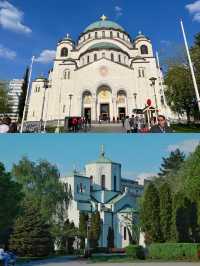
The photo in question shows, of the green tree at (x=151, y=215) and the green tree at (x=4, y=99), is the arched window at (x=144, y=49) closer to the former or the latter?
the green tree at (x=4, y=99)

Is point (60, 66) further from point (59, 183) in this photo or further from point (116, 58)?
point (59, 183)

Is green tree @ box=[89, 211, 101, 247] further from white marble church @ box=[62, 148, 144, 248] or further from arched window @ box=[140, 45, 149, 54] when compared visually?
arched window @ box=[140, 45, 149, 54]

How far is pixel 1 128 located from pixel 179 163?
204 inches

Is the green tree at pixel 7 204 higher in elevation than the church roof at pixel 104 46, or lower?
lower

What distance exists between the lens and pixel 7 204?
8.54 metres

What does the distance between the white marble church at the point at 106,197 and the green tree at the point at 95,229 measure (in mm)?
96

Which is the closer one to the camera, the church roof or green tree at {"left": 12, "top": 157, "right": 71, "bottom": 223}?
Answer: green tree at {"left": 12, "top": 157, "right": 71, "bottom": 223}

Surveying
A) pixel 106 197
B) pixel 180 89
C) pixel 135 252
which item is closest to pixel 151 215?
pixel 135 252

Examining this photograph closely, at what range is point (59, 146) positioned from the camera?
873 centimetres

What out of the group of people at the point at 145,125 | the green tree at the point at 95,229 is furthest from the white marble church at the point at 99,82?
the green tree at the point at 95,229

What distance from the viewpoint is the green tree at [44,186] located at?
8781 millimetres

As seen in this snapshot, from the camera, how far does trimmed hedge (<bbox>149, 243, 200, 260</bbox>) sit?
8.26 m

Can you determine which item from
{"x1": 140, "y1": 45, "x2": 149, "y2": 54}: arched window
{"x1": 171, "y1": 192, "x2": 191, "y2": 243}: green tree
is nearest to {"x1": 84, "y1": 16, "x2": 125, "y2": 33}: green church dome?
{"x1": 140, "y1": 45, "x2": 149, "y2": 54}: arched window

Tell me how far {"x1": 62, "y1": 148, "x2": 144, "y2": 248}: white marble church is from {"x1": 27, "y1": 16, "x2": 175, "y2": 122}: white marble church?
5162 cm
